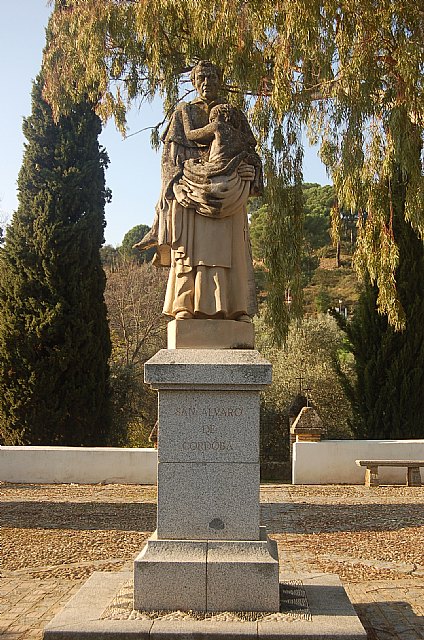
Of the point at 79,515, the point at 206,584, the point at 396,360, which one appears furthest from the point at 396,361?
the point at 206,584

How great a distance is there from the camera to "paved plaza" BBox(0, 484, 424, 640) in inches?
207

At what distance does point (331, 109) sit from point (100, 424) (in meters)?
8.04

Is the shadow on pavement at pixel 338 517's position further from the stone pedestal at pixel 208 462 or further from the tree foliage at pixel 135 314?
the tree foliage at pixel 135 314

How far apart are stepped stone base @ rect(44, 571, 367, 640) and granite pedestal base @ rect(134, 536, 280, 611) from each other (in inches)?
3.0

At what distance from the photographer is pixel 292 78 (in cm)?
1116

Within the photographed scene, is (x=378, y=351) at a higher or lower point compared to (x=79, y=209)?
lower

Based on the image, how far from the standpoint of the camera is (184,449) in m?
4.64

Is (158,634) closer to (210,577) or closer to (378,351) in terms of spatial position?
(210,577)

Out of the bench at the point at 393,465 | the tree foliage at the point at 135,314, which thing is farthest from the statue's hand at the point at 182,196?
the tree foliage at the point at 135,314

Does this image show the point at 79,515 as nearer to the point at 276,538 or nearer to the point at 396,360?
the point at 276,538

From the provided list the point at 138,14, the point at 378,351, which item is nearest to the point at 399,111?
the point at 138,14

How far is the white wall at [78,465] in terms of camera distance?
43.1ft

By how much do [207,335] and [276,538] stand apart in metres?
3.91

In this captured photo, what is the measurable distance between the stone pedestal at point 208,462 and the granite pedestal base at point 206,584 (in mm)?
20
